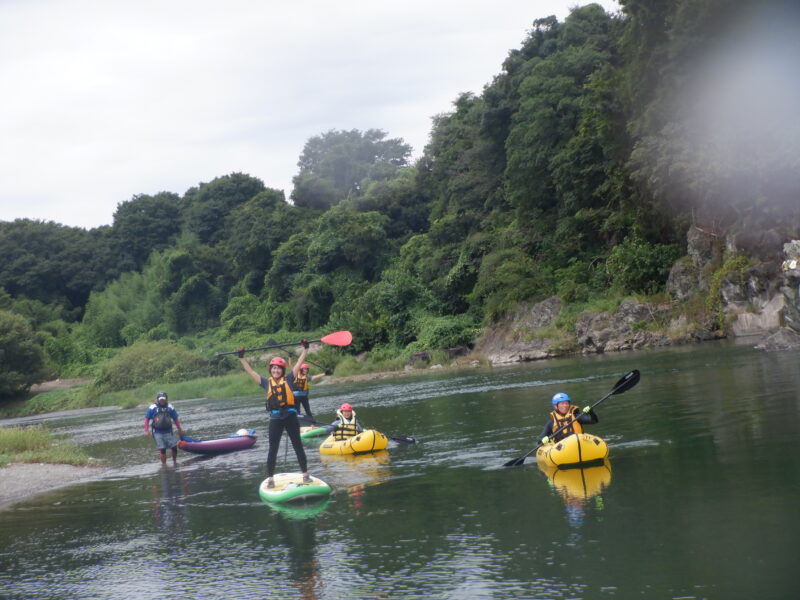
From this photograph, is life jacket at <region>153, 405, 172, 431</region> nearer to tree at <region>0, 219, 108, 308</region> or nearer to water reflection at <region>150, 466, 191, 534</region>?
water reflection at <region>150, 466, 191, 534</region>

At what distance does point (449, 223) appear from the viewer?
5006cm

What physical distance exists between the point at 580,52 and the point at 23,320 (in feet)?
137

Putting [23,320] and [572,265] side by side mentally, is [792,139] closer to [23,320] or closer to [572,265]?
[572,265]

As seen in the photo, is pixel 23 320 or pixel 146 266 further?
pixel 146 266

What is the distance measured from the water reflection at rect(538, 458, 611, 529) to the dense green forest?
1846 cm

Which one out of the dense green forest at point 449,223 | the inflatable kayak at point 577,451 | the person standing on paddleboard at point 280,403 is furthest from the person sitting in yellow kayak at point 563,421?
the dense green forest at point 449,223

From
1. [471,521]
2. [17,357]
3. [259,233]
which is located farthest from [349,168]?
[471,521]

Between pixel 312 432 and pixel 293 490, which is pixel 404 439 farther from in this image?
pixel 293 490

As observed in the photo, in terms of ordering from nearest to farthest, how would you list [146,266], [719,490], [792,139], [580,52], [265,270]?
[719,490], [792,139], [580,52], [265,270], [146,266]

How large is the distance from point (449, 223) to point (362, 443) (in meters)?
35.7

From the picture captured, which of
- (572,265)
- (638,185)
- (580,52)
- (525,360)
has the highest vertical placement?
(580,52)

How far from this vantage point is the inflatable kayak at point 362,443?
15289mm

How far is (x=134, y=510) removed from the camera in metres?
12.1

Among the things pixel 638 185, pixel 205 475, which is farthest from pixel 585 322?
pixel 205 475
